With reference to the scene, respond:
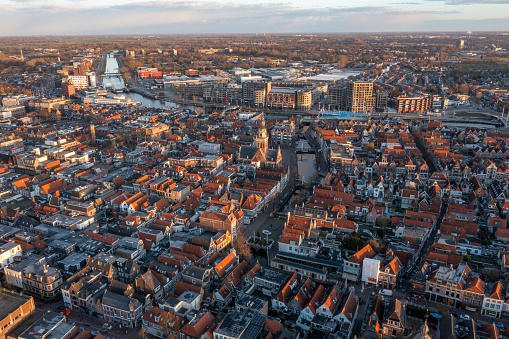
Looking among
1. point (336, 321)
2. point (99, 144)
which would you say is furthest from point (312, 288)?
point (99, 144)

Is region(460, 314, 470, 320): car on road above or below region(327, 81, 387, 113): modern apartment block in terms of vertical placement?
below

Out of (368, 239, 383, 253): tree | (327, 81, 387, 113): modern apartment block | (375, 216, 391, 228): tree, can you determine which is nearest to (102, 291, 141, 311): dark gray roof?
(368, 239, 383, 253): tree

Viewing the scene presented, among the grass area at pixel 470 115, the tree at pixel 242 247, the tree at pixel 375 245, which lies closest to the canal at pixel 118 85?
the grass area at pixel 470 115

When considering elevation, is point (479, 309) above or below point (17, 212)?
below

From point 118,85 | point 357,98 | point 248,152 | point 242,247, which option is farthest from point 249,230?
point 118,85

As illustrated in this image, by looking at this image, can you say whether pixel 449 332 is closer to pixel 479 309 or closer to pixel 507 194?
pixel 479 309

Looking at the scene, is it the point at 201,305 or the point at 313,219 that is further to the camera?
the point at 313,219

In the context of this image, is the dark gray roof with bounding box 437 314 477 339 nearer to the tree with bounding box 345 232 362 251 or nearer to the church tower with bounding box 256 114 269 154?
the tree with bounding box 345 232 362 251

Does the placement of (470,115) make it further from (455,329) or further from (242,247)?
(455,329)
